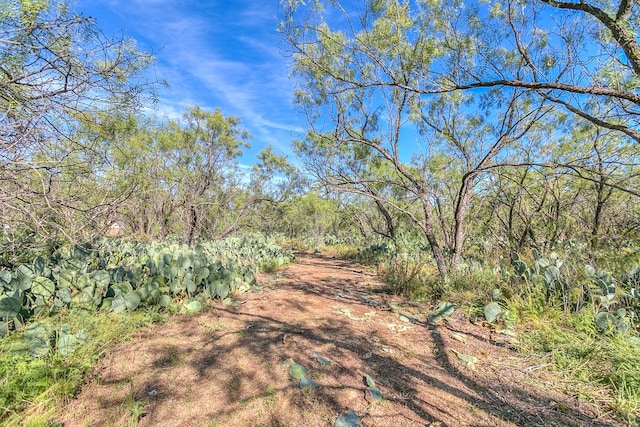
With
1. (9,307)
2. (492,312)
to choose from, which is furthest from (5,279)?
(492,312)

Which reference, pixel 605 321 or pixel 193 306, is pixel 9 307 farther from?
pixel 605 321

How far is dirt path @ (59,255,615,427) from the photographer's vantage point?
1.81 metres

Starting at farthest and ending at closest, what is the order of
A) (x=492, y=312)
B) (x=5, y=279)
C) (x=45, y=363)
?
(x=492, y=312) → (x=5, y=279) → (x=45, y=363)

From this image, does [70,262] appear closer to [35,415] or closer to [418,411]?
[35,415]

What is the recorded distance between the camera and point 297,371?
2.21 meters

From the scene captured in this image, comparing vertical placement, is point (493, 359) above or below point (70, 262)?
below

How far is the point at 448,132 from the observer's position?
563 cm

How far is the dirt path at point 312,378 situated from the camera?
5.94ft

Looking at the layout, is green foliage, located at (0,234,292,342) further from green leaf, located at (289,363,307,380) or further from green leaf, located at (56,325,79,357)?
green leaf, located at (289,363,307,380)

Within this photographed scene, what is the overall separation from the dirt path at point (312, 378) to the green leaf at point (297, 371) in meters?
0.05

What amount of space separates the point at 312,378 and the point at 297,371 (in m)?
0.13

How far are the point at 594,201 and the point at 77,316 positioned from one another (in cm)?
1022

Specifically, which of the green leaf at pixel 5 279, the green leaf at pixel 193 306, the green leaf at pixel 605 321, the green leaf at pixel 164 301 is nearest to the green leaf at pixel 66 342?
the green leaf at pixel 5 279

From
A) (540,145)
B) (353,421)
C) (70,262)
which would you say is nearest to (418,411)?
(353,421)
